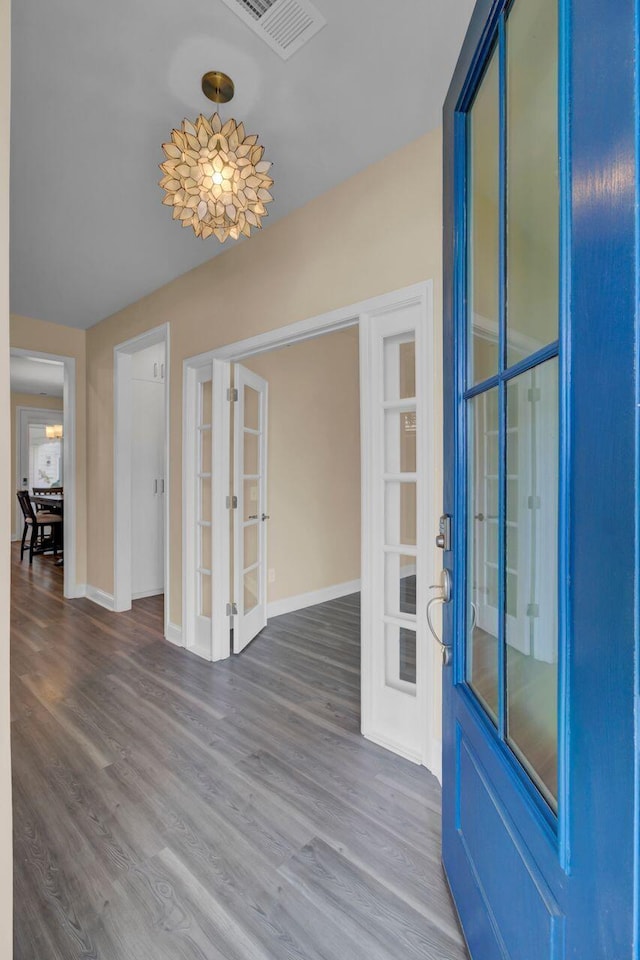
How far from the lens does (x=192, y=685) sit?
2723mm

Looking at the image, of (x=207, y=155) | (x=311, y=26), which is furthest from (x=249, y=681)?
(x=311, y=26)

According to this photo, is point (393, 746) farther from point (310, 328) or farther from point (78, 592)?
point (78, 592)

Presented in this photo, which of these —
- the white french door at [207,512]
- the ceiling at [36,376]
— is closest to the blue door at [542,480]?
the white french door at [207,512]

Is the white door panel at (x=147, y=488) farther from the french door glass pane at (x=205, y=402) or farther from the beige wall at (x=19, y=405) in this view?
the beige wall at (x=19, y=405)

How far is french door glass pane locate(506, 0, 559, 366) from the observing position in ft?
2.49

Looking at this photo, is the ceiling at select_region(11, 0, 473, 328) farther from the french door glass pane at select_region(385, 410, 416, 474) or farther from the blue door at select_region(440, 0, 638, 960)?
the french door glass pane at select_region(385, 410, 416, 474)

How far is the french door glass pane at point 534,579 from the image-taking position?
30.2 inches

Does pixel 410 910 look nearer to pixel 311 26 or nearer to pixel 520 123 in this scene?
pixel 520 123

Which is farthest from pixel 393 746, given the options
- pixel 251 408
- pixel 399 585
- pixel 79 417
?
pixel 79 417

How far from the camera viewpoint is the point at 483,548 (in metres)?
1.12

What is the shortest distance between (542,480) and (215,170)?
5.10 ft

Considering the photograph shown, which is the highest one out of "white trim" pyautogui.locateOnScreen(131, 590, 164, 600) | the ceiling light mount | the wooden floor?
the ceiling light mount

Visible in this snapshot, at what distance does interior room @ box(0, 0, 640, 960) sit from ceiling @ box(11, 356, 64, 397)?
249cm

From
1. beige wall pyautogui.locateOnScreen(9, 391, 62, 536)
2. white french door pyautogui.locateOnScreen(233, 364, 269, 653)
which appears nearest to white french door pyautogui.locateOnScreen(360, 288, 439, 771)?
white french door pyautogui.locateOnScreen(233, 364, 269, 653)
